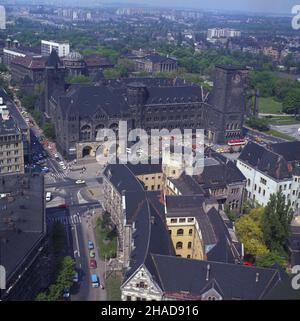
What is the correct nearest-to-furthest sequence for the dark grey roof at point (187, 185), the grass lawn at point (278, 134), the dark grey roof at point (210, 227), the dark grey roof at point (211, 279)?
1. the dark grey roof at point (211, 279)
2. the dark grey roof at point (210, 227)
3. the dark grey roof at point (187, 185)
4. the grass lawn at point (278, 134)

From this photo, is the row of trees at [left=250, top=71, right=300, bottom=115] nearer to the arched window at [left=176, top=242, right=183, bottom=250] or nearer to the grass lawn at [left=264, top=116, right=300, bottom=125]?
the grass lawn at [left=264, top=116, right=300, bottom=125]

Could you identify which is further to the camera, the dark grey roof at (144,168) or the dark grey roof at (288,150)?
the dark grey roof at (288,150)

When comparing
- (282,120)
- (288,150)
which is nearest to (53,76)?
(288,150)

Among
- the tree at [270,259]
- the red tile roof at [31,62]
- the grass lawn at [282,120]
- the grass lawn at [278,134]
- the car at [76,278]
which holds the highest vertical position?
the red tile roof at [31,62]

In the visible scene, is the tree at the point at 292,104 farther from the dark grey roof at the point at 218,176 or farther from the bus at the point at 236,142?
the dark grey roof at the point at 218,176

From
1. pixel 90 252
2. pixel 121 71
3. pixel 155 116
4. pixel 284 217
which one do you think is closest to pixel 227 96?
pixel 155 116

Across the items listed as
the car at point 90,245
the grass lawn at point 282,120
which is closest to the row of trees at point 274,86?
the grass lawn at point 282,120

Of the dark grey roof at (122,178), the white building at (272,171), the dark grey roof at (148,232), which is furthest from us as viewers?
the white building at (272,171)

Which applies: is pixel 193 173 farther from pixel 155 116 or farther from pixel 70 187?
pixel 155 116
